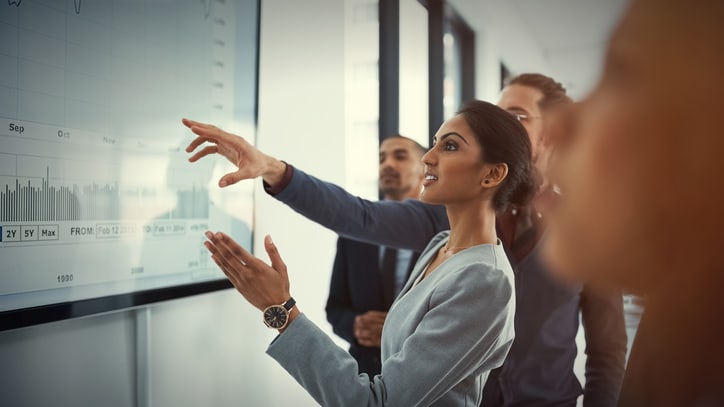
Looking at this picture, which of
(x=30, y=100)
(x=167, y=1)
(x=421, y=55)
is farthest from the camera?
(x=421, y=55)

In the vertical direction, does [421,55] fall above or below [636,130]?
above

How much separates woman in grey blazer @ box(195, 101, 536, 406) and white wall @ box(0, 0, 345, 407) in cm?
44

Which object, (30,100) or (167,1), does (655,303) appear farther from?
(167,1)

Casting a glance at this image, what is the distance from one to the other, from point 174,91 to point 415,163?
108cm

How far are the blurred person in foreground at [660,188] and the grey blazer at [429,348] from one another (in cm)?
50

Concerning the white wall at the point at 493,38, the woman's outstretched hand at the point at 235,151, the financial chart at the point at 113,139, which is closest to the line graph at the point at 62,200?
the financial chart at the point at 113,139

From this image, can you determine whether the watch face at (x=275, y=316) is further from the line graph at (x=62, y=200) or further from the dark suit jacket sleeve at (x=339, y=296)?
the dark suit jacket sleeve at (x=339, y=296)

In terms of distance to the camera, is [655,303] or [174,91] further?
[174,91]

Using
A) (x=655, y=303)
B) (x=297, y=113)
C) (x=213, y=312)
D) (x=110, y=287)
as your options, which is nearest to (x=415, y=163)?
(x=297, y=113)

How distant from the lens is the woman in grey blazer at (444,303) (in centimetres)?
82

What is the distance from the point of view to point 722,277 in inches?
11.5

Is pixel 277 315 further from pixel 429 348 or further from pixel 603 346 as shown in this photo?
pixel 603 346

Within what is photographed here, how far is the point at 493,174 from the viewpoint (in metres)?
0.97

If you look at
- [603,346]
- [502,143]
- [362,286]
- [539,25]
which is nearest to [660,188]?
[502,143]
